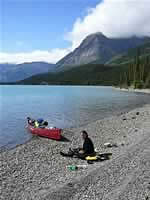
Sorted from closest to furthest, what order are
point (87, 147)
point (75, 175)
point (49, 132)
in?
1. point (75, 175)
2. point (87, 147)
3. point (49, 132)

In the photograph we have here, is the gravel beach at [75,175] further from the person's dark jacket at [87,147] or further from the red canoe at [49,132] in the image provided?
the red canoe at [49,132]

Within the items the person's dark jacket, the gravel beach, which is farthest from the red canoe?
the person's dark jacket

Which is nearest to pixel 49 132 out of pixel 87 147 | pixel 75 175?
pixel 87 147

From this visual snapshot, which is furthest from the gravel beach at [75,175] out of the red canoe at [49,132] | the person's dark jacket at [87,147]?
the red canoe at [49,132]

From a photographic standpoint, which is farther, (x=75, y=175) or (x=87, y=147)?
(x=87, y=147)

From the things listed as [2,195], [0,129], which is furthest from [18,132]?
[2,195]

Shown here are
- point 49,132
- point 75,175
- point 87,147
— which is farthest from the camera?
point 49,132

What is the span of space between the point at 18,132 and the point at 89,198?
2370 cm

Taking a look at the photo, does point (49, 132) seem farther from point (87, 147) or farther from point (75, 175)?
point (75, 175)

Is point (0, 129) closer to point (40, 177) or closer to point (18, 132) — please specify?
point (18, 132)

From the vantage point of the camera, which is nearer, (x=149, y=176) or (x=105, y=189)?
(x=105, y=189)

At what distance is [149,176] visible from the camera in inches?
510

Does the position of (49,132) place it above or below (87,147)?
below

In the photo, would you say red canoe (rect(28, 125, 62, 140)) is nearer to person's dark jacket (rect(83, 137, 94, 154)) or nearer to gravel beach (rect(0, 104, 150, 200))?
gravel beach (rect(0, 104, 150, 200))
